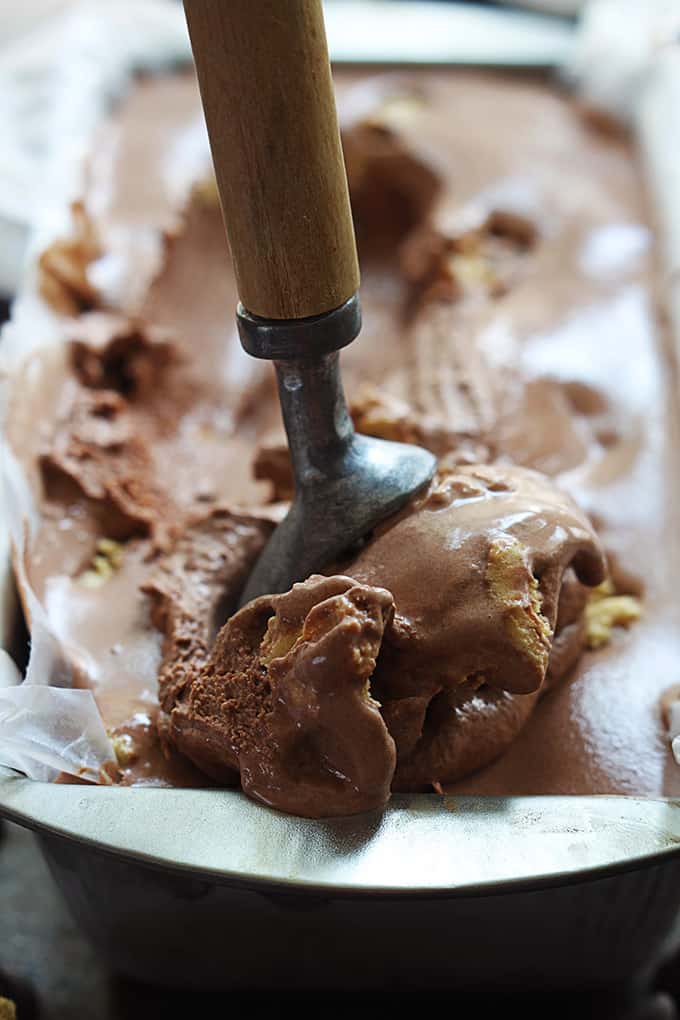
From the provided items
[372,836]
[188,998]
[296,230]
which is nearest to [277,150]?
[296,230]

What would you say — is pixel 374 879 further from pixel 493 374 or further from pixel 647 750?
pixel 493 374

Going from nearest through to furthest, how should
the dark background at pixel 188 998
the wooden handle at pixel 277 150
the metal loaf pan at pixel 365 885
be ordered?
the wooden handle at pixel 277 150 < the metal loaf pan at pixel 365 885 < the dark background at pixel 188 998

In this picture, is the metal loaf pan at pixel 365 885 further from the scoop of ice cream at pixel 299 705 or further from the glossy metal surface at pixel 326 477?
the glossy metal surface at pixel 326 477

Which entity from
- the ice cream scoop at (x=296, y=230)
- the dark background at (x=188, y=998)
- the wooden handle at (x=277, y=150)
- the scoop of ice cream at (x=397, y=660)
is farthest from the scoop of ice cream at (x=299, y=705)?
the dark background at (x=188, y=998)

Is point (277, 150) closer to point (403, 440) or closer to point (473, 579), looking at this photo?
point (473, 579)

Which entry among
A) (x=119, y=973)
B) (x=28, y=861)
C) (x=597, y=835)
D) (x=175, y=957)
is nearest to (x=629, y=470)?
(x=597, y=835)
